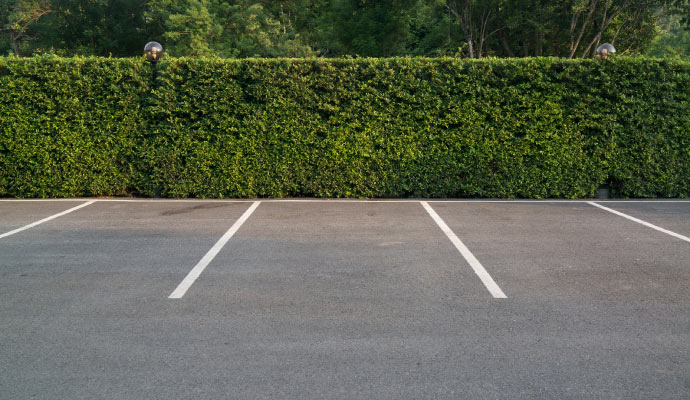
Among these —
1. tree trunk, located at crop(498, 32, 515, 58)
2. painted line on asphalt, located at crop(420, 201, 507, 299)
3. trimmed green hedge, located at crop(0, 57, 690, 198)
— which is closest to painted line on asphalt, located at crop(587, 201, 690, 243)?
trimmed green hedge, located at crop(0, 57, 690, 198)

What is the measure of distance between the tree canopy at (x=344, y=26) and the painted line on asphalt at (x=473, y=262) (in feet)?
53.9

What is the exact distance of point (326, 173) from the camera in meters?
11.4

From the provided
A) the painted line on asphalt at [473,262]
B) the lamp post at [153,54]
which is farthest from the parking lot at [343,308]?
the lamp post at [153,54]

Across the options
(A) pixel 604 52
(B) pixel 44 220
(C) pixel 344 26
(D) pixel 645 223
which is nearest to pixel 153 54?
(B) pixel 44 220

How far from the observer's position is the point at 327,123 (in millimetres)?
11320

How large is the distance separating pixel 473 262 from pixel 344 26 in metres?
25.5

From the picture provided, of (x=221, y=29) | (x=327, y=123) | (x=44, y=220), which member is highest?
(x=221, y=29)

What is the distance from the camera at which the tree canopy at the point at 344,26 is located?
2555 cm

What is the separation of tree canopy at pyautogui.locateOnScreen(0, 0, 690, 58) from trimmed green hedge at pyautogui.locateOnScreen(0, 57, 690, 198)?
1292cm

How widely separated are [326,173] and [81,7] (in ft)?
97.4

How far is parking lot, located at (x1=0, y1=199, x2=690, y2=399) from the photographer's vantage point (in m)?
3.77

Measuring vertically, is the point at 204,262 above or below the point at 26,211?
below

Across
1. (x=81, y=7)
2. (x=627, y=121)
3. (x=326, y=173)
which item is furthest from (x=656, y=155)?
(x=81, y=7)

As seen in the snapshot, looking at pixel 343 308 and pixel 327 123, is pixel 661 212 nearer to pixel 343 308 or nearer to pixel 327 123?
pixel 327 123
